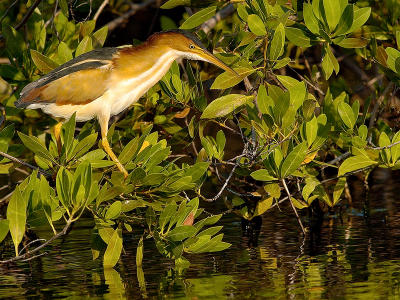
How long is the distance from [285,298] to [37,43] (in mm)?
2953

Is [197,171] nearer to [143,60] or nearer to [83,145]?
[83,145]

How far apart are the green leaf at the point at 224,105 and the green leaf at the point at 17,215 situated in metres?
1.25

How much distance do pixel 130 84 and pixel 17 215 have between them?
4.53 ft

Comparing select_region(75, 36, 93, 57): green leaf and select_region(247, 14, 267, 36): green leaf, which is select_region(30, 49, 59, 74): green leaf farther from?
select_region(247, 14, 267, 36): green leaf

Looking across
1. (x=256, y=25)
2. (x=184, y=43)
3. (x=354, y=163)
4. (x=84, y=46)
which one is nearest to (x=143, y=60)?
(x=184, y=43)

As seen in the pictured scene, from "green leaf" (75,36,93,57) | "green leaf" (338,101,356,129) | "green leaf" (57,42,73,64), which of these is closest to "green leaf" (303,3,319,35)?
"green leaf" (338,101,356,129)

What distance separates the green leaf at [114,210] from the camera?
5180 mm

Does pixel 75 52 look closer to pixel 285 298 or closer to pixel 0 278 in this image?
pixel 0 278

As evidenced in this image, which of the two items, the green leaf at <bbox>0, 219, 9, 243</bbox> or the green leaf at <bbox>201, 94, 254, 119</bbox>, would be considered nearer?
the green leaf at <bbox>0, 219, 9, 243</bbox>

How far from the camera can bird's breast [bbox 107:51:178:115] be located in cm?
588

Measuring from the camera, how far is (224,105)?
5.52 meters

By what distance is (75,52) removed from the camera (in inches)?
252

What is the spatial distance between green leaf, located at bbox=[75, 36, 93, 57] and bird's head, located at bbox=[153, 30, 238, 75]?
1.80 ft

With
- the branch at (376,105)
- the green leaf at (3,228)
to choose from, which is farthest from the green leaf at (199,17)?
the branch at (376,105)
